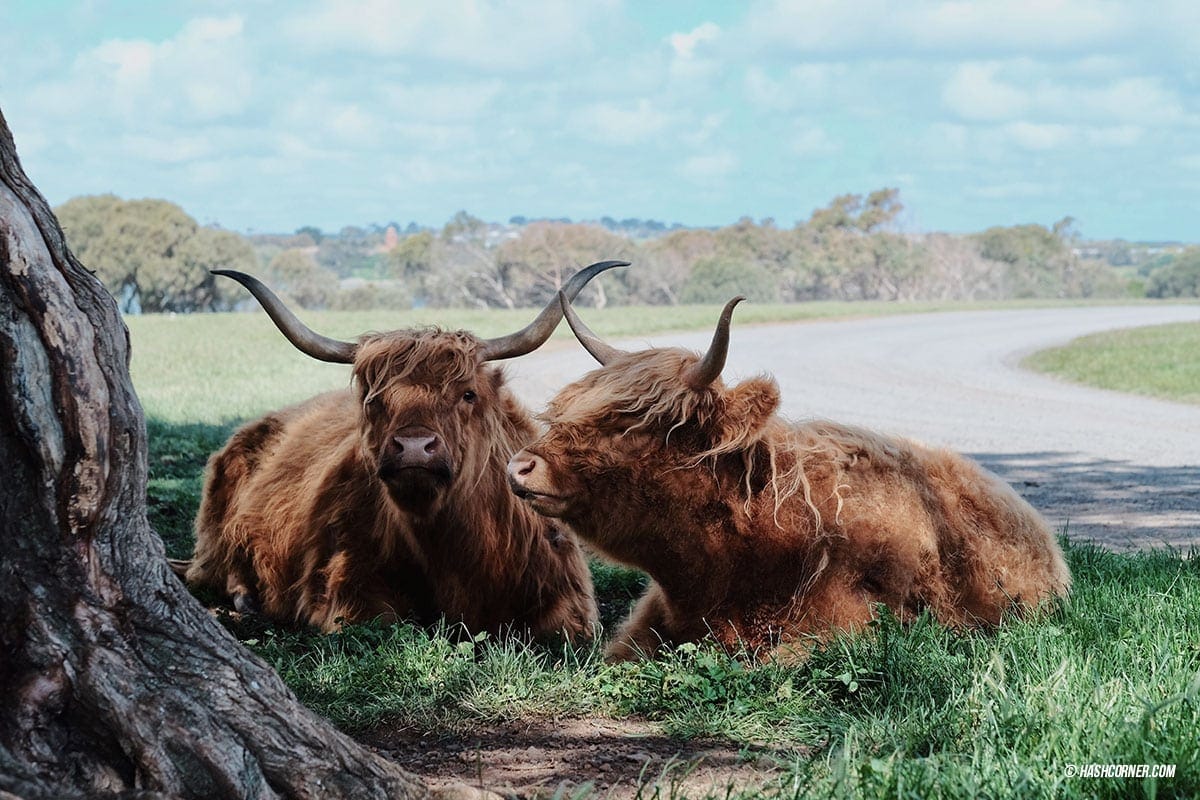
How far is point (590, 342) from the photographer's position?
5297 millimetres

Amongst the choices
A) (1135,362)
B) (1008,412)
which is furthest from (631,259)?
(1008,412)

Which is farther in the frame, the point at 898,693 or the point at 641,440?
the point at 641,440

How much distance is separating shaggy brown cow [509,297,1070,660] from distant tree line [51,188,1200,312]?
2906 inches

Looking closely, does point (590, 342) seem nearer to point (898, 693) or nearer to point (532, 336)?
point (532, 336)

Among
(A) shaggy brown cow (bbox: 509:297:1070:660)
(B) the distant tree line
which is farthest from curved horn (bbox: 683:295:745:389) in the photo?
(B) the distant tree line

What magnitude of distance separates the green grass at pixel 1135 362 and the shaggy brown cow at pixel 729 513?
15827 millimetres

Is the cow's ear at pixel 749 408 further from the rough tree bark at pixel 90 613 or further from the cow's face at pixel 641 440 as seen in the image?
the rough tree bark at pixel 90 613

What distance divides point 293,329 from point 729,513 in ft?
7.56

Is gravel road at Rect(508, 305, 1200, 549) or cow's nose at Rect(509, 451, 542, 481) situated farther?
gravel road at Rect(508, 305, 1200, 549)

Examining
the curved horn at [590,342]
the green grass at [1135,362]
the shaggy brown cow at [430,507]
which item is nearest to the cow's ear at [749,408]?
the curved horn at [590,342]

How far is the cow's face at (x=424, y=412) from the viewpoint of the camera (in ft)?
17.6

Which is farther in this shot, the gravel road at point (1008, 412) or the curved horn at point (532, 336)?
the gravel road at point (1008, 412)

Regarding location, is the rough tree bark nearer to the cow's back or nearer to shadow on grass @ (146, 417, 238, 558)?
the cow's back

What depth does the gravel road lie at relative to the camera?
9.72 meters
